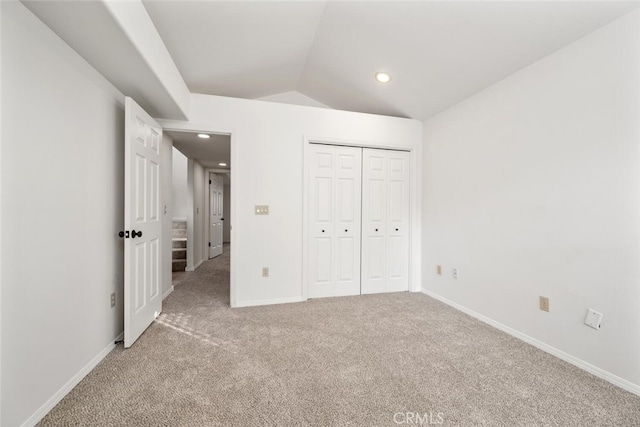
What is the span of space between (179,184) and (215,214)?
1591 millimetres

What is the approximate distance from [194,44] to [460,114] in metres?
2.73

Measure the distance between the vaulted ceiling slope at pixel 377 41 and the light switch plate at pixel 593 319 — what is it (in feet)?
6.23

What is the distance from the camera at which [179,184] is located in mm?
6762

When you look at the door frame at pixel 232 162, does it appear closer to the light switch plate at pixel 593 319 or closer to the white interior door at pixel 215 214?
the light switch plate at pixel 593 319

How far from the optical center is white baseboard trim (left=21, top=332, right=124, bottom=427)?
1290mm

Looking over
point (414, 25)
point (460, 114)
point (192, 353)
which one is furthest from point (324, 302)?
point (414, 25)

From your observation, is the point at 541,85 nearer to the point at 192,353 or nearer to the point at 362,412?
the point at 362,412

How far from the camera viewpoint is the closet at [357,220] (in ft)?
10.4

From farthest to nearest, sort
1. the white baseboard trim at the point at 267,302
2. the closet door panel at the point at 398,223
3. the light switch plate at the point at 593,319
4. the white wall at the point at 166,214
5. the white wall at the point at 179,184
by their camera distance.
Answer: the white wall at the point at 179,184, the closet door panel at the point at 398,223, the white wall at the point at 166,214, the white baseboard trim at the point at 267,302, the light switch plate at the point at 593,319

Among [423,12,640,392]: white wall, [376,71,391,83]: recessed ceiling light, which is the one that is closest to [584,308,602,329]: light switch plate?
[423,12,640,392]: white wall

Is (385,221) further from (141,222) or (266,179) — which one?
(141,222)

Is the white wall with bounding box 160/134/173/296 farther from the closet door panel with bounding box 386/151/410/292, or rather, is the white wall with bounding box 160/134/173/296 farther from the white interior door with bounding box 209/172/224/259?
the closet door panel with bounding box 386/151/410/292

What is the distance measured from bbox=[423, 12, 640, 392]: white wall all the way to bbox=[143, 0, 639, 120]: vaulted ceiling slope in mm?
198

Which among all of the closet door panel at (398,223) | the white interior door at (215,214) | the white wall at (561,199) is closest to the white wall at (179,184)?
the white interior door at (215,214)
